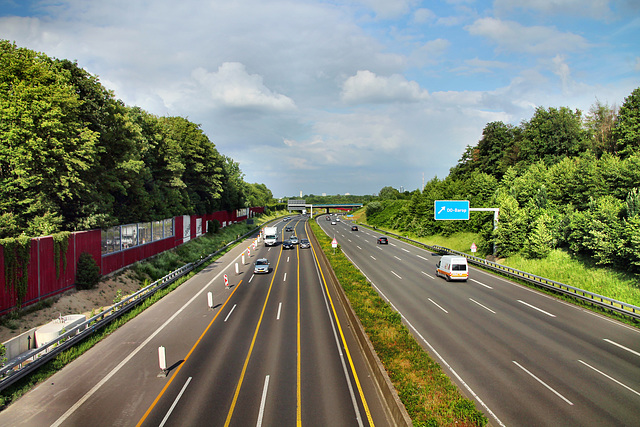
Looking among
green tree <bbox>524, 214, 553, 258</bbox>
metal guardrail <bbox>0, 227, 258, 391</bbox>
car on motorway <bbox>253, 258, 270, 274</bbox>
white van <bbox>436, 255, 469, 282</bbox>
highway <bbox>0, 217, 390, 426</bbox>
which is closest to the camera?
highway <bbox>0, 217, 390, 426</bbox>

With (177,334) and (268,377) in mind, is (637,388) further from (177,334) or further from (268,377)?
(177,334)

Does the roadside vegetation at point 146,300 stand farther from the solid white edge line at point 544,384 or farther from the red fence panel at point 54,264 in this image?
the solid white edge line at point 544,384

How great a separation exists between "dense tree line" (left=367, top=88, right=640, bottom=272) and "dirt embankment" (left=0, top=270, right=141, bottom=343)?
124 ft

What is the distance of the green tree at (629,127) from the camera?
155 feet

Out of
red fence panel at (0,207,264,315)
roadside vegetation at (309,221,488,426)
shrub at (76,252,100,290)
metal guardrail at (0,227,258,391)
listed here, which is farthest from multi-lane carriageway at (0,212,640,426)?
red fence panel at (0,207,264,315)

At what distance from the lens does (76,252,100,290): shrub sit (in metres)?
25.2

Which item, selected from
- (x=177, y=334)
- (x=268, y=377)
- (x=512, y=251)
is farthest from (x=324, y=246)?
(x=268, y=377)

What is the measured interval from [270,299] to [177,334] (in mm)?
7967

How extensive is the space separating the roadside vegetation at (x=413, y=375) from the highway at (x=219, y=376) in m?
1.03

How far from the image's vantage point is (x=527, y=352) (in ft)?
52.2

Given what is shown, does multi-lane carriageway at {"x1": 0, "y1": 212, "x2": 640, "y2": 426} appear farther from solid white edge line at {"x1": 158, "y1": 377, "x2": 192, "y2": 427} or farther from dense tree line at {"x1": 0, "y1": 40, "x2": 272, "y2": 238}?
dense tree line at {"x1": 0, "y1": 40, "x2": 272, "y2": 238}

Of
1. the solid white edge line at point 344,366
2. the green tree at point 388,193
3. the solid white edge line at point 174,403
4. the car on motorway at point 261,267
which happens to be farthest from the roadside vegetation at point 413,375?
the green tree at point 388,193

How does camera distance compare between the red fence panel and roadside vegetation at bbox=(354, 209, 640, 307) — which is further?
roadside vegetation at bbox=(354, 209, 640, 307)

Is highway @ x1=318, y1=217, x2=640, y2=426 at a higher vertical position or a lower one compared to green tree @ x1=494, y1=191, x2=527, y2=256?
lower
